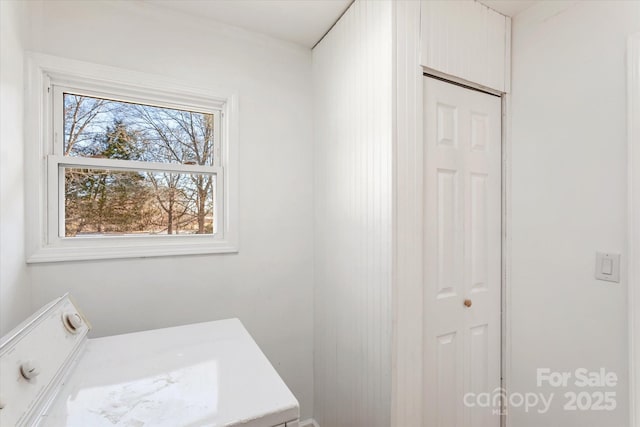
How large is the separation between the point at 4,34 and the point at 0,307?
0.99 meters

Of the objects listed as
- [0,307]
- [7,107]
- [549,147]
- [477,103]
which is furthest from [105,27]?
[549,147]

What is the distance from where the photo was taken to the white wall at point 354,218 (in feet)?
4.36

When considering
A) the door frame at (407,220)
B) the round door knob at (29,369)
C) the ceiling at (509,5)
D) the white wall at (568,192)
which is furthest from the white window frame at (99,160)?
the white wall at (568,192)

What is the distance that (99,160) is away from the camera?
1.50 meters

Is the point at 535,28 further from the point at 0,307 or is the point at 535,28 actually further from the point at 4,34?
the point at 0,307

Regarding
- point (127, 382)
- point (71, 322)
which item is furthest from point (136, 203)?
point (127, 382)

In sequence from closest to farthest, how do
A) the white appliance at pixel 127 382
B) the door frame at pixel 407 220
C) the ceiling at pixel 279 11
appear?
the white appliance at pixel 127 382 → the door frame at pixel 407 220 → the ceiling at pixel 279 11

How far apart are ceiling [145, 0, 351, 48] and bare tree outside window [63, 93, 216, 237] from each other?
543 mm

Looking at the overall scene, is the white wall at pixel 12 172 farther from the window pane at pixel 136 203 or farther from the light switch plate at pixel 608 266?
the light switch plate at pixel 608 266

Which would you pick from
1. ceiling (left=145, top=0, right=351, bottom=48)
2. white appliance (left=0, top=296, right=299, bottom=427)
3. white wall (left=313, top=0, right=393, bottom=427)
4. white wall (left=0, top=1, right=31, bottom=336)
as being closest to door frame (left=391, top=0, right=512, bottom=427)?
white wall (left=313, top=0, right=393, bottom=427)

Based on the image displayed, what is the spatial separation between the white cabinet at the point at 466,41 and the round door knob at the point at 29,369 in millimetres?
1720

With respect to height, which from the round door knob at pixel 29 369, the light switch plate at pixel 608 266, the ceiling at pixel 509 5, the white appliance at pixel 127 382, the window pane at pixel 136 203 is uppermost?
the ceiling at pixel 509 5

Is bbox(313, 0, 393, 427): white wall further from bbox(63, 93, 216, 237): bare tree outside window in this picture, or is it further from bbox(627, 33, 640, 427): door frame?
bbox(627, 33, 640, 427): door frame

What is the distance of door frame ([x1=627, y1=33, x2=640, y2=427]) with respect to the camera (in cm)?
117
